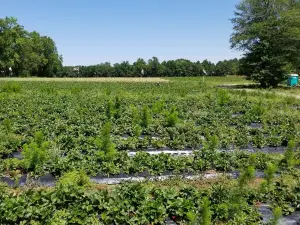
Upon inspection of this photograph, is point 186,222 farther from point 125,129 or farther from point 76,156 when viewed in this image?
point 125,129

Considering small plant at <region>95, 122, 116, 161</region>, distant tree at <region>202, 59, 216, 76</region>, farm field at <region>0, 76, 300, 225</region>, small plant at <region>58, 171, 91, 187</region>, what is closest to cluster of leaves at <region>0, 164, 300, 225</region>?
farm field at <region>0, 76, 300, 225</region>

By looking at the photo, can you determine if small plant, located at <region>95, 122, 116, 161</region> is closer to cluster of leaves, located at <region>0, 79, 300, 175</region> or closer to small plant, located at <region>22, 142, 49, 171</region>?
cluster of leaves, located at <region>0, 79, 300, 175</region>

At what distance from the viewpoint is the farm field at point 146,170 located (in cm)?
440

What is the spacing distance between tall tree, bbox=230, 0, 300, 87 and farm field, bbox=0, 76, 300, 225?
1626 centimetres

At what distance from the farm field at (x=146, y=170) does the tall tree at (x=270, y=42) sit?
16.3 m

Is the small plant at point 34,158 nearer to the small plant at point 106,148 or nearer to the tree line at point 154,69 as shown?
the small plant at point 106,148

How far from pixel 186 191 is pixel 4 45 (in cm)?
6821

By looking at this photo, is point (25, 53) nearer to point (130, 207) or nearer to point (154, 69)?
point (154, 69)

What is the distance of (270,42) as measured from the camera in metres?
27.5

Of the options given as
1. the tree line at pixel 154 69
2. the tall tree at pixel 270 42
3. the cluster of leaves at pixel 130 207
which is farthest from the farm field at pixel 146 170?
the tree line at pixel 154 69

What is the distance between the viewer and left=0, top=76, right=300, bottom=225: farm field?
173 inches

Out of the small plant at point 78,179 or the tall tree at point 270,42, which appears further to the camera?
the tall tree at point 270,42

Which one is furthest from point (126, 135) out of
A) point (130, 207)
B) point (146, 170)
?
point (130, 207)

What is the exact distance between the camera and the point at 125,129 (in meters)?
9.27
